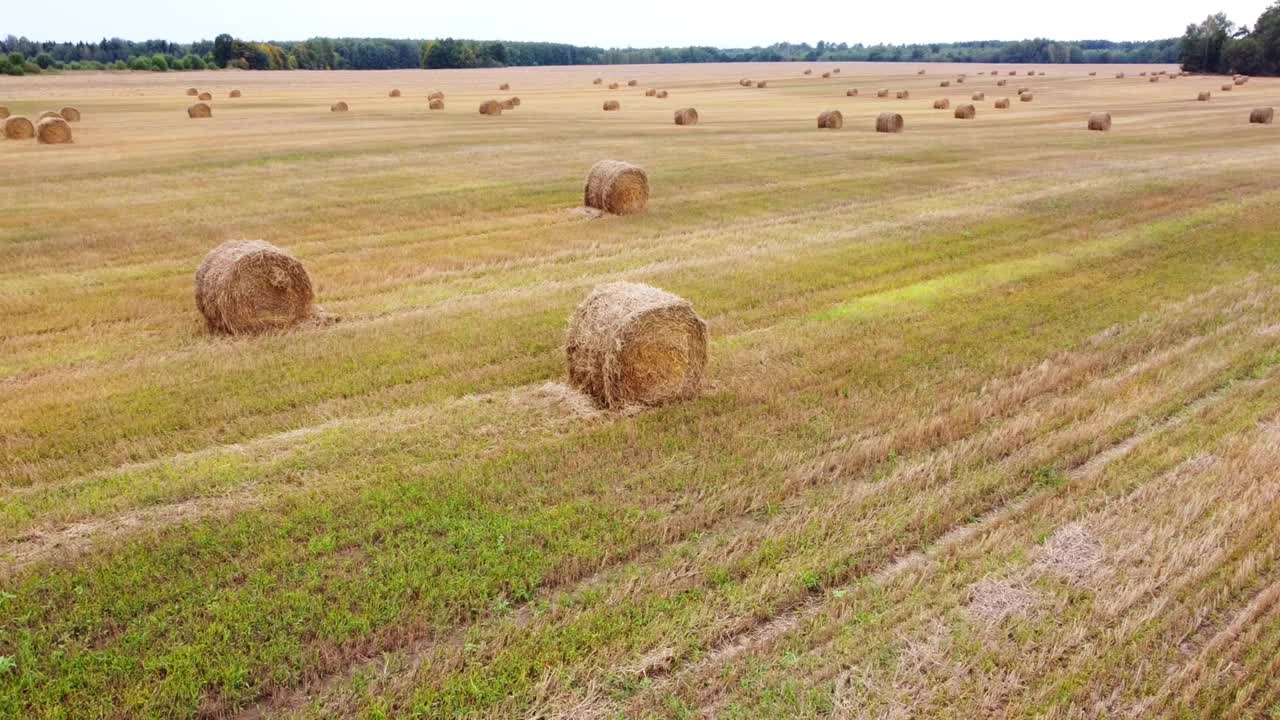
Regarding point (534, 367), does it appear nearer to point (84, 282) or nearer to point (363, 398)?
point (363, 398)

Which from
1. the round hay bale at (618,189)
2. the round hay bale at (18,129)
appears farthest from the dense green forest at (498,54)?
the round hay bale at (618,189)

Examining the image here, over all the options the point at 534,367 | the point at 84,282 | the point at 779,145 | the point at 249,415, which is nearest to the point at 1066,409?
the point at 534,367

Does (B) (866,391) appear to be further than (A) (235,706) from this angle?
Yes

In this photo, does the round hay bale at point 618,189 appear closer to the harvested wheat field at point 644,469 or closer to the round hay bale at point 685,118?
the harvested wheat field at point 644,469

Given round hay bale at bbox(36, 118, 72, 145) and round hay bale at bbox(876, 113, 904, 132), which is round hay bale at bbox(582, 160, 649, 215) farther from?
round hay bale at bbox(36, 118, 72, 145)

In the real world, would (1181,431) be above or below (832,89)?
below

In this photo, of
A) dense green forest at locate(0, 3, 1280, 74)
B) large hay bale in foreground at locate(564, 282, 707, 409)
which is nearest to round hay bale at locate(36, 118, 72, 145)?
large hay bale in foreground at locate(564, 282, 707, 409)
